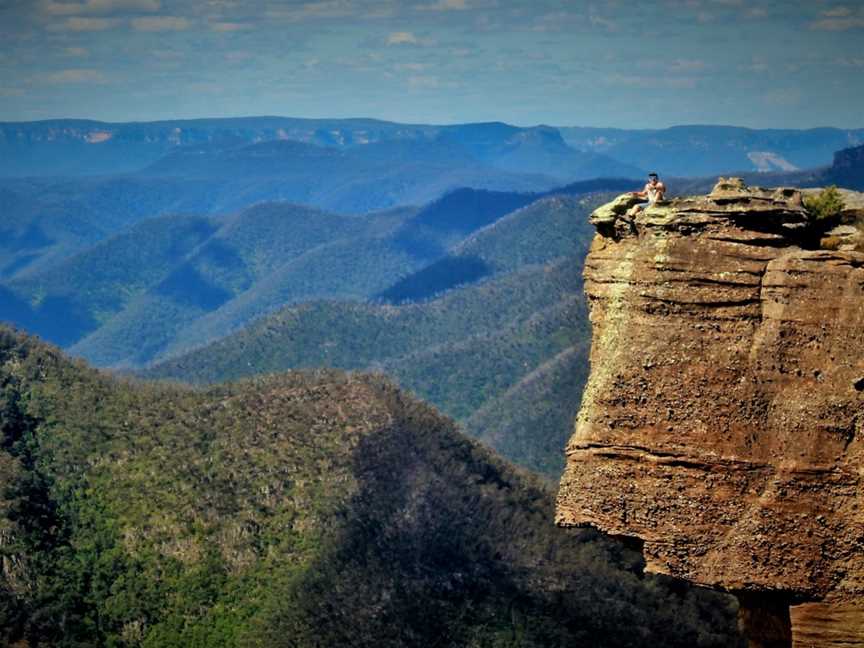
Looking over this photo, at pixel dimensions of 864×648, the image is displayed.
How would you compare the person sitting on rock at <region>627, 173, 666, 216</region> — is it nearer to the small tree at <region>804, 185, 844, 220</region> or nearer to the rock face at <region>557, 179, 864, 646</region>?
the rock face at <region>557, 179, 864, 646</region>

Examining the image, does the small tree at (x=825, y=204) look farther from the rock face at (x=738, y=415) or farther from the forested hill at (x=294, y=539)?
the forested hill at (x=294, y=539)

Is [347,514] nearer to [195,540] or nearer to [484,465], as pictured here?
[195,540]

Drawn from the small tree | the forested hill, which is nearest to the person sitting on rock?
the small tree

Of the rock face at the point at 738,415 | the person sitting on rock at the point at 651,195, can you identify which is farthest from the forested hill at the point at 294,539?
the rock face at the point at 738,415

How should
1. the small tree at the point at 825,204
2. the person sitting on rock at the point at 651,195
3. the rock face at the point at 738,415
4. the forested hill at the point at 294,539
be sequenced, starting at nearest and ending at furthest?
the rock face at the point at 738,415
the small tree at the point at 825,204
the person sitting on rock at the point at 651,195
the forested hill at the point at 294,539

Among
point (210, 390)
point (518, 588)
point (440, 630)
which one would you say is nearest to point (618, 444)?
point (440, 630)

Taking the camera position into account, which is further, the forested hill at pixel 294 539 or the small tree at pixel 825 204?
the forested hill at pixel 294 539

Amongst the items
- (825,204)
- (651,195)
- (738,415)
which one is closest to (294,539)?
(651,195)
